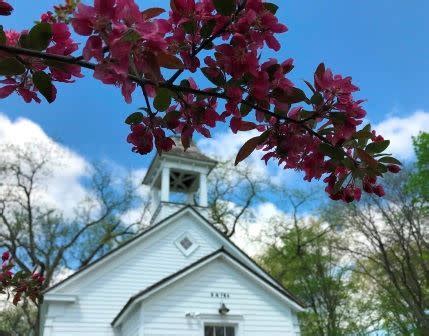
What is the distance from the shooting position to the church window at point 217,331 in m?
11.3

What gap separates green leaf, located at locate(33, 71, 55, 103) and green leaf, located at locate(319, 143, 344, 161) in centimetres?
Result: 78

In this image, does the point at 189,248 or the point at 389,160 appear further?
the point at 189,248

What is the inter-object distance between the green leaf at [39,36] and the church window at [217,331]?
11.2 metres

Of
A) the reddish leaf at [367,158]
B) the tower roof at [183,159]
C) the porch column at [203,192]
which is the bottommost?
the reddish leaf at [367,158]

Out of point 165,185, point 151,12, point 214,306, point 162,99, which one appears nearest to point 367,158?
point 162,99

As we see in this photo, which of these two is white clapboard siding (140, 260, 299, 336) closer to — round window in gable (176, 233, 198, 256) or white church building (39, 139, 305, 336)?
white church building (39, 139, 305, 336)

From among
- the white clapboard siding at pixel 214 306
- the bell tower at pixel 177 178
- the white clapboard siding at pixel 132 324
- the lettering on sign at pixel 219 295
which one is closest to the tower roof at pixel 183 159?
the bell tower at pixel 177 178

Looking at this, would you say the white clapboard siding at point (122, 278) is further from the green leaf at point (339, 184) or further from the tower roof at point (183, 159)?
the green leaf at point (339, 184)

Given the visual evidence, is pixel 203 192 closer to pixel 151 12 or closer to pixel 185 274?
pixel 185 274

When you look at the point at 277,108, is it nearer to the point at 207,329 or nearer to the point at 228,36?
the point at 228,36

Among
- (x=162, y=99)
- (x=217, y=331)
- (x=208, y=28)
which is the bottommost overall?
(x=217, y=331)

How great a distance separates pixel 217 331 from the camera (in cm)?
1133

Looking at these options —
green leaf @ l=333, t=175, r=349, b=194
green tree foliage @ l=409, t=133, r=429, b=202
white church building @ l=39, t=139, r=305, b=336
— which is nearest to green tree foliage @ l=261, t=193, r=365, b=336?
green tree foliage @ l=409, t=133, r=429, b=202

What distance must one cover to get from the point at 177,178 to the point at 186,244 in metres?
3.36
